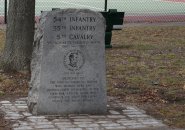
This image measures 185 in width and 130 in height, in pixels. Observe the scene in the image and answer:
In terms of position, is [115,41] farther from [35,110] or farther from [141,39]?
[35,110]

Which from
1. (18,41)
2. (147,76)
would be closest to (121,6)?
(147,76)

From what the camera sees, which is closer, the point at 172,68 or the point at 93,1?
the point at 172,68

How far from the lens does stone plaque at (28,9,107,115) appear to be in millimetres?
7758

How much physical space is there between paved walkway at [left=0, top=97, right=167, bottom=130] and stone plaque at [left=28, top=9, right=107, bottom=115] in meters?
0.17

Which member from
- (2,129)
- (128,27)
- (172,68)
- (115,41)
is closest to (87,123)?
(2,129)

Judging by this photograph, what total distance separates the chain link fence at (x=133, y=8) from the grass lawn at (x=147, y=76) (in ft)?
22.7

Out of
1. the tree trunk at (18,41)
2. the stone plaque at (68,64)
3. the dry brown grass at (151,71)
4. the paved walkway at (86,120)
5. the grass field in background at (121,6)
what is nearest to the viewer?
the paved walkway at (86,120)

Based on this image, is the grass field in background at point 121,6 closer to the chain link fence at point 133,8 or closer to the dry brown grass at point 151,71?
the chain link fence at point 133,8

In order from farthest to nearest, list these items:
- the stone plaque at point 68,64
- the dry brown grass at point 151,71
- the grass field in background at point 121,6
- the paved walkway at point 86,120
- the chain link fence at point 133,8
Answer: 1. the grass field in background at point 121,6
2. the chain link fence at point 133,8
3. the dry brown grass at point 151,71
4. the stone plaque at point 68,64
5. the paved walkway at point 86,120

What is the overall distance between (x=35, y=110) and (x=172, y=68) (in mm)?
4503

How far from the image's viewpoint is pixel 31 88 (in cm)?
805

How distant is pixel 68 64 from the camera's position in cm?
785

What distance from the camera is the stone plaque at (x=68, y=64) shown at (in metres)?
7.76

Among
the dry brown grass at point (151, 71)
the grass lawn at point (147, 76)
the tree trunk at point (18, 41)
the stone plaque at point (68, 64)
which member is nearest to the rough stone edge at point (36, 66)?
Answer: the stone plaque at point (68, 64)
